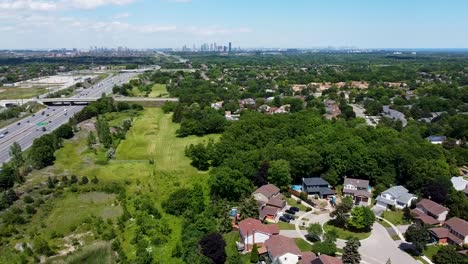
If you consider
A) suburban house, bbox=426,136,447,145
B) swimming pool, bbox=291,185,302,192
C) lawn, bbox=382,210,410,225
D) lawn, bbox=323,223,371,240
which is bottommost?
lawn, bbox=382,210,410,225

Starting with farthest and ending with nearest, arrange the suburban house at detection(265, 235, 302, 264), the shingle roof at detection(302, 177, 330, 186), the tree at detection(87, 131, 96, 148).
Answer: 1. the tree at detection(87, 131, 96, 148)
2. the shingle roof at detection(302, 177, 330, 186)
3. the suburban house at detection(265, 235, 302, 264)

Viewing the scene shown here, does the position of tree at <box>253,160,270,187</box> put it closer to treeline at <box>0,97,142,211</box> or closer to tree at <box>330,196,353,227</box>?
tree at <box>330,196,353,227</box>

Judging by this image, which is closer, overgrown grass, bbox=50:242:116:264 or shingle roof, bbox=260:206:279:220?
overgrown grass, bbox=50:242:116:264

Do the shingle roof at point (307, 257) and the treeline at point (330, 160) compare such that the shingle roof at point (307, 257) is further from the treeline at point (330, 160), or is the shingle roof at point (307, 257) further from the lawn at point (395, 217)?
the lawn at point (395, 217)

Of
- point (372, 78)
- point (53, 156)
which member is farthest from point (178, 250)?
point (372, 78)

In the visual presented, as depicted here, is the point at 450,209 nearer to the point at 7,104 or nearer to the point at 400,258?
the point at 400,258

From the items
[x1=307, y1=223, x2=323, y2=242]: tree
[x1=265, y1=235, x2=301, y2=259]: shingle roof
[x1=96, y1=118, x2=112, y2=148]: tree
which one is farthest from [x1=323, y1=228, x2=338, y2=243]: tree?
[x1=96, y1=118, x2=112, y2=148]: tree

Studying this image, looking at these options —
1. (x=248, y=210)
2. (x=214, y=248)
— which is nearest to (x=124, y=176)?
(x=248, y=210)
